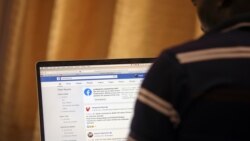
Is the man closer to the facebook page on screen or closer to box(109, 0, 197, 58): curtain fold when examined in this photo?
the facebook page on screen

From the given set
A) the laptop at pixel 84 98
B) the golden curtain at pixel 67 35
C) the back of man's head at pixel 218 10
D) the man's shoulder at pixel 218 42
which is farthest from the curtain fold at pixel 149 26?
the man's shoulder at pixel 218 42

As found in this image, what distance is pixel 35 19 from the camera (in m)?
1.44

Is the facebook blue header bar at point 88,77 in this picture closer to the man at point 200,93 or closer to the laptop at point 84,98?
the laptop at point 84,98

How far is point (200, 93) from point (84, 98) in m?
0.58

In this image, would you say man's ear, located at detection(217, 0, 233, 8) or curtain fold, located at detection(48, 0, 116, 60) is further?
curtain fold, located at detection(48, 0, 116, 60)

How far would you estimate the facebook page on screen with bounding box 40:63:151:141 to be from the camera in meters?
1.12

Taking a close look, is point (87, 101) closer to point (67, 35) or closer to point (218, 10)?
point (67, 35)

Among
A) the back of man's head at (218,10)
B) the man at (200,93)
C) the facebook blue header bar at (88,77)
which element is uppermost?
the back of man's head at (218,10)

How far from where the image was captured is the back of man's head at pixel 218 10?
64 cm

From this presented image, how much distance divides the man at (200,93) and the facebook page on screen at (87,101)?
520 millimetres

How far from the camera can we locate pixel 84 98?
44.1 inches

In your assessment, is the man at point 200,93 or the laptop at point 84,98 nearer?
the man at point 200,93

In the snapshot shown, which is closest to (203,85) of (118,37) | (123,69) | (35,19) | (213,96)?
(213,96)

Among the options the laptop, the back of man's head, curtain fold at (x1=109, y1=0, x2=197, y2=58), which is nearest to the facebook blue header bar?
the laptop
